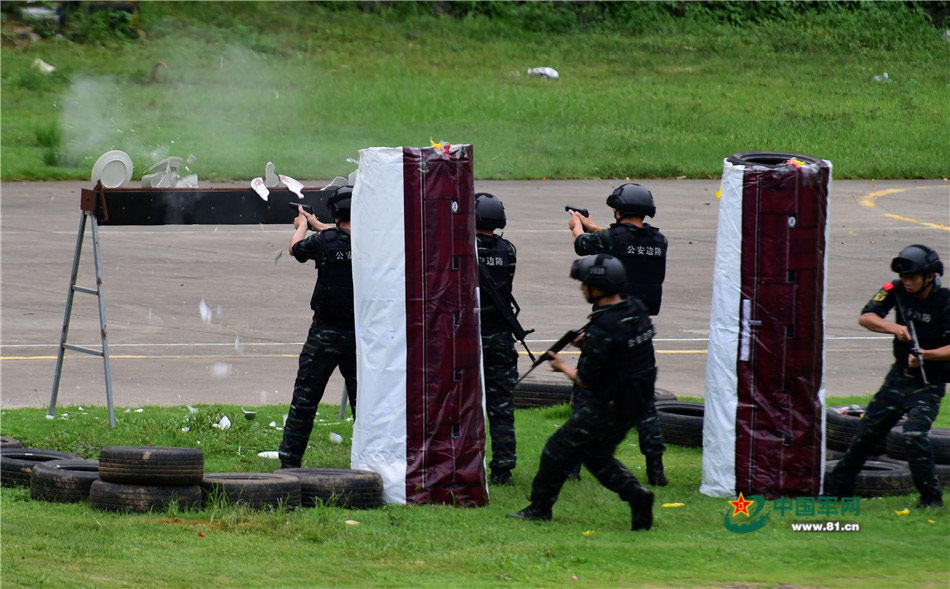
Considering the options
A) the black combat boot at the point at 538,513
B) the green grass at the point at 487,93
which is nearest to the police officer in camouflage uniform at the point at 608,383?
the black combat boot at the point at 538,513

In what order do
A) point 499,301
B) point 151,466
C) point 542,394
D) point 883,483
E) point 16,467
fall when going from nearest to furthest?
point 151,466
point 883,483
point 16,467
point 499,301
point 542,394

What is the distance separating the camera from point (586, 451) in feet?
24.8

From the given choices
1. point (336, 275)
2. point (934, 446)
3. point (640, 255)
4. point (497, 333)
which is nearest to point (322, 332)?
point (336, 275)

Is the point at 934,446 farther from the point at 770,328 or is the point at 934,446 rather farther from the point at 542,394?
the point at 542,394

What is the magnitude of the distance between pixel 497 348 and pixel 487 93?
82.1ft

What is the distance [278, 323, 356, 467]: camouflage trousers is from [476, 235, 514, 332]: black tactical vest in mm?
1013

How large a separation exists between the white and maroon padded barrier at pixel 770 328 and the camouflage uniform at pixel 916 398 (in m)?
0.34

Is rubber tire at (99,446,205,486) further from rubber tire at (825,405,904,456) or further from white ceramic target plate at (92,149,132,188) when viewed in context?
rubber tire at (825,405,904,456)

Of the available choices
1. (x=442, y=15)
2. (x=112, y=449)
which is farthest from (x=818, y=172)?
(x=442, y=15)

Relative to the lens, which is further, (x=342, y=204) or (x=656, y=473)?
(x=342, y=204)

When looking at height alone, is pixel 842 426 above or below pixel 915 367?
below

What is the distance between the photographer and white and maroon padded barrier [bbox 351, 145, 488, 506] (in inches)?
317

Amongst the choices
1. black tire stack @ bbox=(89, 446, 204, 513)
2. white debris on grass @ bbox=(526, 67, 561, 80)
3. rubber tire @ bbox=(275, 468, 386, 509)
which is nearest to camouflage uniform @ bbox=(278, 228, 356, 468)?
rubber tire @ bbox=(275, 468, 386, 509)

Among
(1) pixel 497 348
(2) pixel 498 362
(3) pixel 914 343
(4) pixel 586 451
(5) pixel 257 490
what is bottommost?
(5) pixel 257 490
